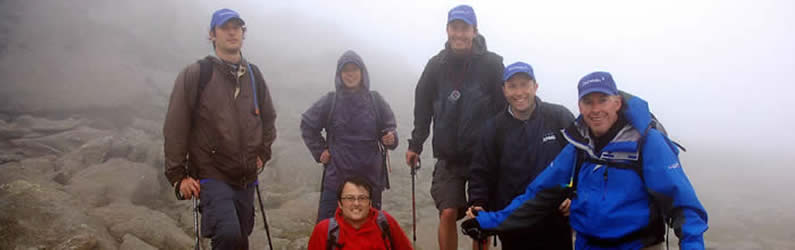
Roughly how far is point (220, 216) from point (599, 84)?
3.12m

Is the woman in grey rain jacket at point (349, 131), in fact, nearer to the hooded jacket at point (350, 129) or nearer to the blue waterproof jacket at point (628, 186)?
the hooded jacket at point (350, 129)

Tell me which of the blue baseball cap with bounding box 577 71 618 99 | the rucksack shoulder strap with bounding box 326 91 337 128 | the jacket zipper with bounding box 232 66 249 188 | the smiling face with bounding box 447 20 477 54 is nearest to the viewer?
the blue baseball cap with bounding box 577 71 618 99

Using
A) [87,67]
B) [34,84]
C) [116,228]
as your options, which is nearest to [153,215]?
[116,228]

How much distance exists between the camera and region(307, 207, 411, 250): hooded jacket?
3832 millimetres

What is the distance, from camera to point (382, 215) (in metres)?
3.99

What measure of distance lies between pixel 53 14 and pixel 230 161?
950 inches

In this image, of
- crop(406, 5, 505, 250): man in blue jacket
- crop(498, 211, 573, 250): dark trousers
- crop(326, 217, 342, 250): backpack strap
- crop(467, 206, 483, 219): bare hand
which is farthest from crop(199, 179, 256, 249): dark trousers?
crop(498, 211, 573, 250): dark trousers

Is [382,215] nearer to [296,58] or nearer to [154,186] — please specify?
[154,186]

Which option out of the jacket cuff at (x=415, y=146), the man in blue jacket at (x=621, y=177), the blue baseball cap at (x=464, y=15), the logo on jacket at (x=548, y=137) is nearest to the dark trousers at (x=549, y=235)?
the man in blue jacket at (x=621, y=177)

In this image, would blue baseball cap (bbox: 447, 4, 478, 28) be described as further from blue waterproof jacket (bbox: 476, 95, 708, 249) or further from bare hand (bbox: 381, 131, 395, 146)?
blue waterproof jacket (bbox: 476, 95, 708, 249)

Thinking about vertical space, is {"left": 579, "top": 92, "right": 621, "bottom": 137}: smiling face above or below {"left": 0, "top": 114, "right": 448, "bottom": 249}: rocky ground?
above

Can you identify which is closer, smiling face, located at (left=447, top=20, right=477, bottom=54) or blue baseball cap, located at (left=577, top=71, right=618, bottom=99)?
blue baseball cap, located at (left=577, top=71, right=618, bottom=99)

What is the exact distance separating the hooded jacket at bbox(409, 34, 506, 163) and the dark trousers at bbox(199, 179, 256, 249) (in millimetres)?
2101

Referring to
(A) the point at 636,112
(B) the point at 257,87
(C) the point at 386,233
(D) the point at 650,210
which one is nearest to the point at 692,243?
(D) the point at 650,210
